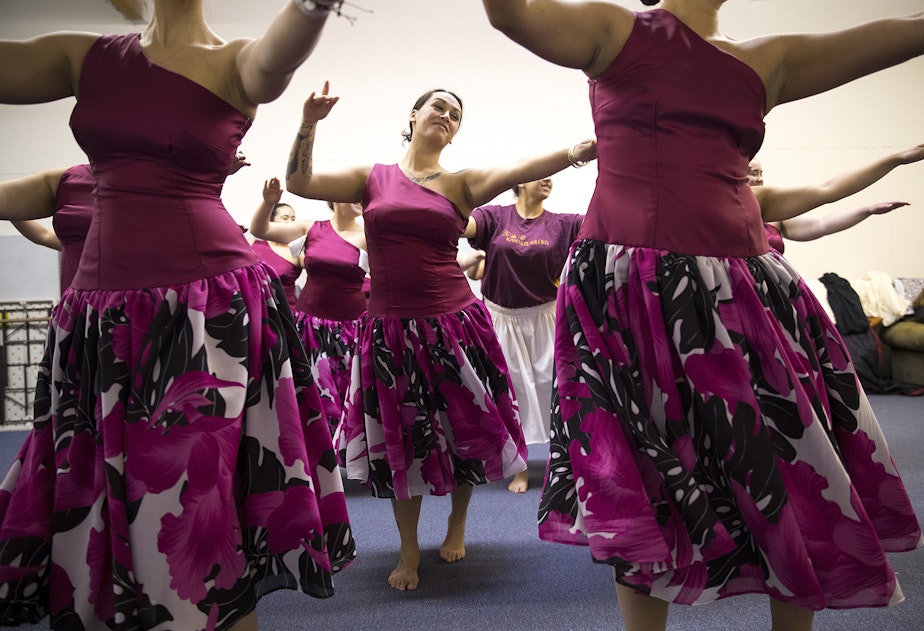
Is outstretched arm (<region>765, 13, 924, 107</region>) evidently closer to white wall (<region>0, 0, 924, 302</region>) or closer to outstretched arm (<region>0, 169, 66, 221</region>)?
outstretched arm (<region>0, 169, 66, 221</region>)

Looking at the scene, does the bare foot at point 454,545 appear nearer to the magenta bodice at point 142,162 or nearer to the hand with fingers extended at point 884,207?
the magenta bodice at point 142,162

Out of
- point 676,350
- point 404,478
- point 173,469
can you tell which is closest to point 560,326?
point 676,350

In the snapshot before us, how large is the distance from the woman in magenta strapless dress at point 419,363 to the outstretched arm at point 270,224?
0.19 m

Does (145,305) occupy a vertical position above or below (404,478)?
above

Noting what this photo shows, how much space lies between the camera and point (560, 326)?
1.23 meters

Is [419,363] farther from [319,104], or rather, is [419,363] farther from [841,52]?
[841,52]

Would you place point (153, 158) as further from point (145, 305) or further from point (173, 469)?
point (173, 469)

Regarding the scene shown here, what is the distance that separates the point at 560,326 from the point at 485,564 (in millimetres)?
1249

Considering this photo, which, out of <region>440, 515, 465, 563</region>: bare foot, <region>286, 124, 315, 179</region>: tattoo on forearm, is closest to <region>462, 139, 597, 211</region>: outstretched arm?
<region>286, 124, 315, 179</region>: tattoo on forearm

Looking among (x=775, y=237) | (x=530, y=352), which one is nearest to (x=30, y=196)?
(x=530, y=352)

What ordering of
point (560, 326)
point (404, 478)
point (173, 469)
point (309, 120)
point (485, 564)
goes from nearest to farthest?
point (173, 469) < point (560, 326) < point (309, 120) < point (404, 478) < point (485, 564)

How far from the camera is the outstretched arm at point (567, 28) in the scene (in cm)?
104

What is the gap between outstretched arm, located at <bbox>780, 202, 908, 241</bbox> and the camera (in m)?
2.15

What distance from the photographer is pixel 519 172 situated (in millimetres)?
2023
